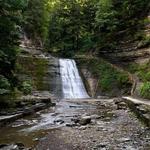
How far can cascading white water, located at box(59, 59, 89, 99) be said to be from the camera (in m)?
31.5

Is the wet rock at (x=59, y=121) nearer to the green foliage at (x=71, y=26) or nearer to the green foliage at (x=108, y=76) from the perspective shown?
the green foliage at (x=108, y=76)

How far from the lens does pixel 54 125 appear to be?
1399 centimetres

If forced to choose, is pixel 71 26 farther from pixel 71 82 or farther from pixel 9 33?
pixel 9 33

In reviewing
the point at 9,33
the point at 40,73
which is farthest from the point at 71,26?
the point at 9,33

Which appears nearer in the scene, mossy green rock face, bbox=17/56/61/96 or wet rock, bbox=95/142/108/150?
wet rock, bbox=95/142/108/150

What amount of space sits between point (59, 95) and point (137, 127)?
18.7 meters

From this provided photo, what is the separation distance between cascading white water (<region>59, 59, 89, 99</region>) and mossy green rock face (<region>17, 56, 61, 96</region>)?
0.59m

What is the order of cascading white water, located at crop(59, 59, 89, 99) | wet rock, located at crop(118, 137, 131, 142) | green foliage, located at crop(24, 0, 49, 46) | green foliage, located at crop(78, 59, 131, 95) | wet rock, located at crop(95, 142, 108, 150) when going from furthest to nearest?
green foliage, located at crop(24, 0, 49, 46)
cascading white water, located at crop(59, 59, 89, 99)
green foliage, located at crop(78, 59, 131, 95)
wet rock, located at crop(118, 137, 131, 142)
wet rock, located at crop(95, 142, 108, 150)

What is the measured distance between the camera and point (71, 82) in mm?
33156

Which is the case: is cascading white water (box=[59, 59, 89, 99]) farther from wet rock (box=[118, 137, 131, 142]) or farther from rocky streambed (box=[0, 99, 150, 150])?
wet rock (box=[118, 137, 131, 142])

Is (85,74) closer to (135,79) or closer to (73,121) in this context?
(135,79)

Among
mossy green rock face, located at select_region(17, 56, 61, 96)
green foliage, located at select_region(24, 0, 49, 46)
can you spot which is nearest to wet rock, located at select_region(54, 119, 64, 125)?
mossy green rock face, located at select_region(17, 56, 61, 96)

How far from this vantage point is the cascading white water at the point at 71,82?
103 ft

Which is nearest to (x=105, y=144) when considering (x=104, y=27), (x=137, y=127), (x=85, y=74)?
(x=137, y=127)
